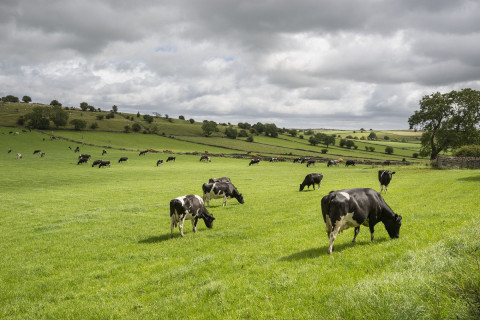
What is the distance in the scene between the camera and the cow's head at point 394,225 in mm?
10383

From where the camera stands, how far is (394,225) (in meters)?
10.4

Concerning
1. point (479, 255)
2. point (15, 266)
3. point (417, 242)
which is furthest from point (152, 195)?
point (479, 255)

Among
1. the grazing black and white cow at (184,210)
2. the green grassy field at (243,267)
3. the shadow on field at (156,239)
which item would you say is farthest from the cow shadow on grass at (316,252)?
the shadow on field at (156,239)

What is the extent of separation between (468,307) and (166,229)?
1400cm

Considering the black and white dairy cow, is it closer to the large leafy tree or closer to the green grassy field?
the green grassy field

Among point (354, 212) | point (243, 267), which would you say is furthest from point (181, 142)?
point (354, 212)

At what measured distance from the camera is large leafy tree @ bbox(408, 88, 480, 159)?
5319 centimetres

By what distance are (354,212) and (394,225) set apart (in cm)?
191

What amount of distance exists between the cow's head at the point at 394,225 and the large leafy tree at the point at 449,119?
5683 centimetres

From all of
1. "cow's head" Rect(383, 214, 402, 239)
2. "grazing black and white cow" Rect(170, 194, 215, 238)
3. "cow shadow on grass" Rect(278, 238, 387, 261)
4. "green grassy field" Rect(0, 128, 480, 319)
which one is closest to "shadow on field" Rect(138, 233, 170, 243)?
"green grassy field" Rect(0, 128, 480, 319)

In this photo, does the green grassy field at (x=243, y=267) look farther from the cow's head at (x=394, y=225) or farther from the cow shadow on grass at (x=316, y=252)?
the cow's head at (x=394, y=225)

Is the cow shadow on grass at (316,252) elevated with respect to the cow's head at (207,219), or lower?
elevated

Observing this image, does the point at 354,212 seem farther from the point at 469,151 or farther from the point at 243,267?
the point at 469,151

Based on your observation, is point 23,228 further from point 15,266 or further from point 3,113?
point 3,113
